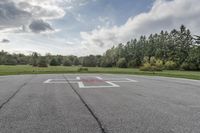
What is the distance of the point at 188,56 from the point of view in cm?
5544

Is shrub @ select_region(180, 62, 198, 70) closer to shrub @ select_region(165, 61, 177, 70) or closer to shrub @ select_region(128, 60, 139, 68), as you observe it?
shrub @ select_region(165, 61, 177, 70)

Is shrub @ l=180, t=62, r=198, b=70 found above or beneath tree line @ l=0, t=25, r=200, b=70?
beneath

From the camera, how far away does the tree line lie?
5347cm

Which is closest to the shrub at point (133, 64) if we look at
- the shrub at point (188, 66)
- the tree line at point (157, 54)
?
the tree line at point (157, 54)

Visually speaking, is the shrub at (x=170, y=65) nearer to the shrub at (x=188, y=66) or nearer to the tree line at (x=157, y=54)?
the tree line at (x=157, y=54)

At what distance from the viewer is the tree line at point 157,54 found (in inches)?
2105

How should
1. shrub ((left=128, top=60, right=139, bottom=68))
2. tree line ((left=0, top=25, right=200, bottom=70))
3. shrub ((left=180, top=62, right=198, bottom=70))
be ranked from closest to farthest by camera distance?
→ shrub ((left=180, top=62, right=198, bottom=70)) < tree line ((left=0, top=25, right=200, bottom=70)) < shrub ((left=128, top=60, right=139, bottom=68))

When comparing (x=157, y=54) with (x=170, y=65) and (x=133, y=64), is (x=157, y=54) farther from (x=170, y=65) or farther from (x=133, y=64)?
(x=133, y=64)

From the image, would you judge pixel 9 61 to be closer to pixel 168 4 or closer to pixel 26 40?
pixel 26 40

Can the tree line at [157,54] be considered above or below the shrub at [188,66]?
above

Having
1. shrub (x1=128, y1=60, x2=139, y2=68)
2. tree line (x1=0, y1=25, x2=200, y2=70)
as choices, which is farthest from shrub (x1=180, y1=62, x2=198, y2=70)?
shrub (x1=128, y1=60, x2=139, y2=68)

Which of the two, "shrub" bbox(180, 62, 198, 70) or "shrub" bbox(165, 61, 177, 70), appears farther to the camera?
"shrub" bbox(165, 61, 177, 70)

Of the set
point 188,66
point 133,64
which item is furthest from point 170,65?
point 133,64

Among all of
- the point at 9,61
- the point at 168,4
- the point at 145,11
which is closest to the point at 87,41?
the point at 145,11
